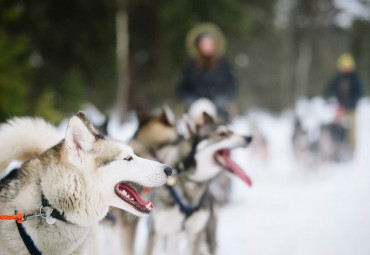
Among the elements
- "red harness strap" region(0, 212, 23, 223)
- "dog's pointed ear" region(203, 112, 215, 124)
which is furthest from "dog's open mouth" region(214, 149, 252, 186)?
"red harness strap" region(0, 212, 23, 223)

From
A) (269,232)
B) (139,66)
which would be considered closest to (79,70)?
(139,66)

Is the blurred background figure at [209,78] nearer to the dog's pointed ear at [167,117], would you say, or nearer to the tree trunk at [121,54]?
the dog's pointed ear at [167,117]

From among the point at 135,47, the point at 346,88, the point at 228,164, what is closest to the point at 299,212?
the point at 228,164

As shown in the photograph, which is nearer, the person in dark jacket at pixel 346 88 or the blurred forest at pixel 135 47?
the blurred forest at pixel 135 47

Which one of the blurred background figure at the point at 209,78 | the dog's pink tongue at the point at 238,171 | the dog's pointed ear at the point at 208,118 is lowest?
the dog's pink tongue at the point at 238,171

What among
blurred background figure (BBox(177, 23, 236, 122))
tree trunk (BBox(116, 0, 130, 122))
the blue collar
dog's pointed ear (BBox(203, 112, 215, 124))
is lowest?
the blue collar

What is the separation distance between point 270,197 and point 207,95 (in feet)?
6.73

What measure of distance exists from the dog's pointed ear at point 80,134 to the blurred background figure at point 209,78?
287 cm

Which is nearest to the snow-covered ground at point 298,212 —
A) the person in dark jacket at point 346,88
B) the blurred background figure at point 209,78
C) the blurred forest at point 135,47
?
the blurred background figure at point 209,78

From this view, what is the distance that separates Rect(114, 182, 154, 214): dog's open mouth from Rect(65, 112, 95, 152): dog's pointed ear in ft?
0.80

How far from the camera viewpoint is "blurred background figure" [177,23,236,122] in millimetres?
4539

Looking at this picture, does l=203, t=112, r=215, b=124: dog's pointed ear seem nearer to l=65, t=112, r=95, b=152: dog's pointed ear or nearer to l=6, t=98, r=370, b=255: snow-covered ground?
l=6, t=98, r=370, b=255: snow-covered ground

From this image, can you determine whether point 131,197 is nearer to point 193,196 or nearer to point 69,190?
point 69,190

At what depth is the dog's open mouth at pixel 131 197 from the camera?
169 centimetres
